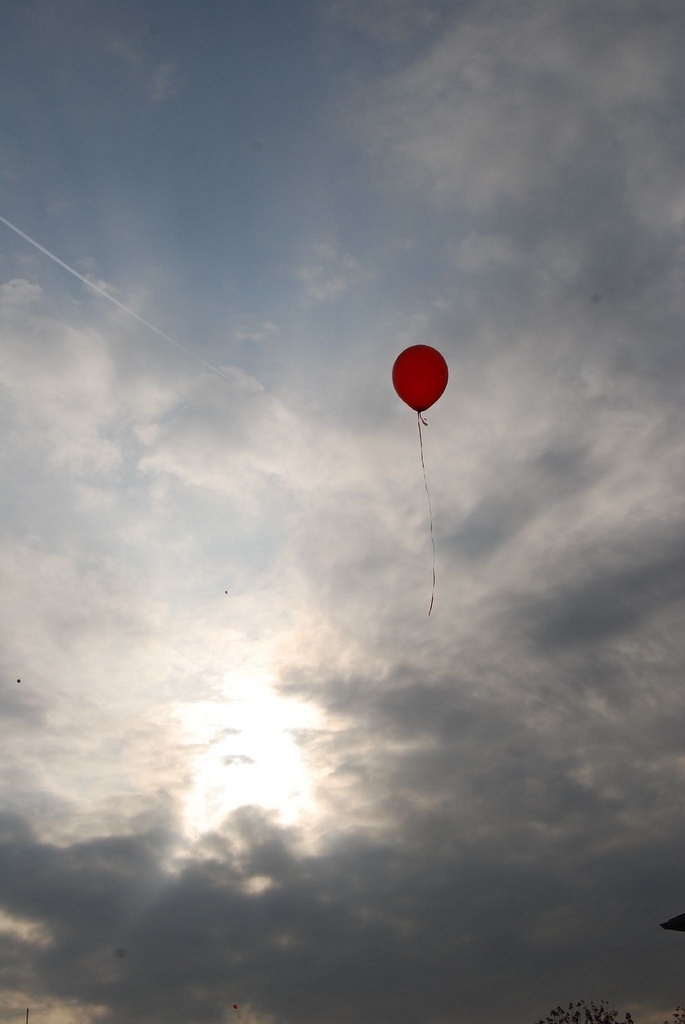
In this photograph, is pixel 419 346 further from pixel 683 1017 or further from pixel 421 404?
pixel 683 1017

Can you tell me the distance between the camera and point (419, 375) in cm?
2902

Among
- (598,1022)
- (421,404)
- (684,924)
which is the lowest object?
(684,924)

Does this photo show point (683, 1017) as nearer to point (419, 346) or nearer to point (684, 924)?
point (684, 924)

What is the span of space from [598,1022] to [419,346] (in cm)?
2140

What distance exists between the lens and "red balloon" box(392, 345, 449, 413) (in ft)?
95.2

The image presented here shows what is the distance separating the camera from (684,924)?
2786cm

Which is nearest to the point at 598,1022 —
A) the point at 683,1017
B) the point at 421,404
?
the point at 683,1017

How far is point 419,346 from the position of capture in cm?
2934

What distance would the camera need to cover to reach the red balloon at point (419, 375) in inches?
1143

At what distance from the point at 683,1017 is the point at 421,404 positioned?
1932 centimetres

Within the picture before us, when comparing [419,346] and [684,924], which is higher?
[419,346]

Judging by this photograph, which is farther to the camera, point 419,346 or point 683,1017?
point 683,1017

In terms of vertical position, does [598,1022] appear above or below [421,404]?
below

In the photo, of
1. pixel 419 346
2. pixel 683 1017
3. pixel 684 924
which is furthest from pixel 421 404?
pixel 683 1017
